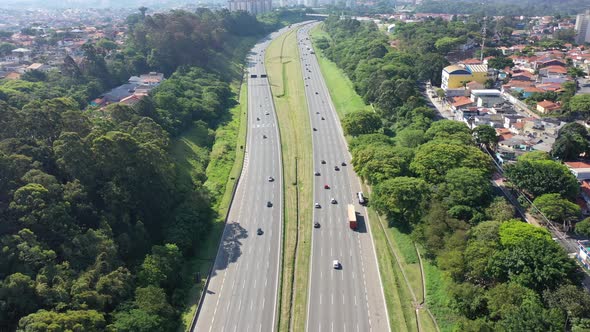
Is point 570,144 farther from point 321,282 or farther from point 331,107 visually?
point 331,107

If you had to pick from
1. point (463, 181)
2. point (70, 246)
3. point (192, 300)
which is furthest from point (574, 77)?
→ point (70, 246)

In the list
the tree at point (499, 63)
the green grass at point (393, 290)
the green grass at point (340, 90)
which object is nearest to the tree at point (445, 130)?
the green grass at point (393, 290)

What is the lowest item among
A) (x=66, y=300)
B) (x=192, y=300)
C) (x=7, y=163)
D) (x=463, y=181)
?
(x=192, y=300)

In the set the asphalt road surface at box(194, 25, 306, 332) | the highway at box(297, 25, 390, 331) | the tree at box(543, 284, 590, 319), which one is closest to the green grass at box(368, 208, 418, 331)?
the highway at box(297, 25, 390, 331)

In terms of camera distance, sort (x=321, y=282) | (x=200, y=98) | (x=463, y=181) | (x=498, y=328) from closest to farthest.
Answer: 1. (x=498, y=328)
2. (x=321, y=282)
3. (x=463, y=181)
4. (x=200, y=98)

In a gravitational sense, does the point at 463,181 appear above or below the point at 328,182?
above

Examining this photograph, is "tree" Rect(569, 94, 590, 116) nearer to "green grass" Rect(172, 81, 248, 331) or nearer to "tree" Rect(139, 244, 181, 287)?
"green grass" Rect(172, 81, 248, 331)
